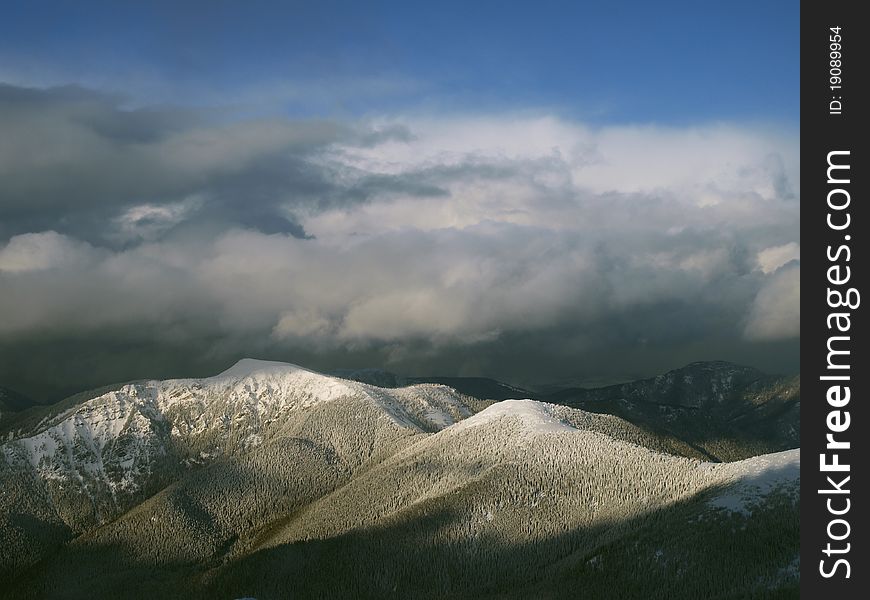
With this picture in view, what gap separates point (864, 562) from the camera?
3782 inches

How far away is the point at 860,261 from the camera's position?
94.0 metres

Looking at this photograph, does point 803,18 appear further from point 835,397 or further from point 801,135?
point 835,397

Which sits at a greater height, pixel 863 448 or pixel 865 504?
pixel 863 448

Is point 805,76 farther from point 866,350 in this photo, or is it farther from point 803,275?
point 866,350

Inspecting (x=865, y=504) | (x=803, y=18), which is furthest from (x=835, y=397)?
(x=803, y=18)

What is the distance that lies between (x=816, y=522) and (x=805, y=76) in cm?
4606

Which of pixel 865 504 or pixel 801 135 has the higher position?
pixel 801 135

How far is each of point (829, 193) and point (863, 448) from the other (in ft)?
87.9

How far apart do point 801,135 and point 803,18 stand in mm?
12393

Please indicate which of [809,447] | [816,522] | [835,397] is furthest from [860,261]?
[816,522]

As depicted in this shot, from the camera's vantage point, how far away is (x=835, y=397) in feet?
310

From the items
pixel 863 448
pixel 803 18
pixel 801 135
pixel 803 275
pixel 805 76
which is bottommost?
pixel 863 448

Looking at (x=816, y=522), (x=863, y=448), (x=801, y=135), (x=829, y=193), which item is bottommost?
(x=816, y=522)

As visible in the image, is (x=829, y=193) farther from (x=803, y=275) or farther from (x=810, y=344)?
(x=810, y=344)
